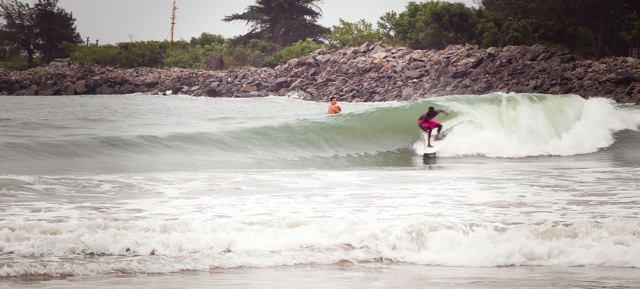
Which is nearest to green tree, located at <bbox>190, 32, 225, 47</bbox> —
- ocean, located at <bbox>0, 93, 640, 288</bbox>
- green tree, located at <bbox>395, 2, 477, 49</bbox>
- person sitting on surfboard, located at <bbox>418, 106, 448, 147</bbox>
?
green tree, located at <bbox>395, 2, 477, 49</bbox>

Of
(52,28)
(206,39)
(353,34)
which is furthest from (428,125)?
(206,39)

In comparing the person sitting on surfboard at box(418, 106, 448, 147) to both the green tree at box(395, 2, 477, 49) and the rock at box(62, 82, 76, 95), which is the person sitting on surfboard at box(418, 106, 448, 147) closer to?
the green tree at box(395, 2, 477, 49)

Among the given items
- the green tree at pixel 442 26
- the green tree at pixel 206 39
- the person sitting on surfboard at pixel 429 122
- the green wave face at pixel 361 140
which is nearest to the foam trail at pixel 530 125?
the green wave face at pixel 361 140

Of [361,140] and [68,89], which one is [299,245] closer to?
[361,140]

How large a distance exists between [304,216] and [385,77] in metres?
34.1

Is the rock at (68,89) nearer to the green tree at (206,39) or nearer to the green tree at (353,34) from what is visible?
the green tree at (353,34)

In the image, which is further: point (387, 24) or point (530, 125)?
point (387, 24)

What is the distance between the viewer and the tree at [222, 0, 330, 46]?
68438 mm

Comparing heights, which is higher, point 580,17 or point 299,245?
point 580,17

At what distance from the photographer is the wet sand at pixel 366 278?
532cm

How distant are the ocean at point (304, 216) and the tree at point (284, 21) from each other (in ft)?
171

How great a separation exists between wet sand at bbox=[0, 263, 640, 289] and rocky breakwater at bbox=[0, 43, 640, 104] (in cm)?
2734

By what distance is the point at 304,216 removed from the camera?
798cm

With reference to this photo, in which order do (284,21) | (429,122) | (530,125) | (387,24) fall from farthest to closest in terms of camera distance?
(284,21) < (387,24) < (530,125) < (429,122)
